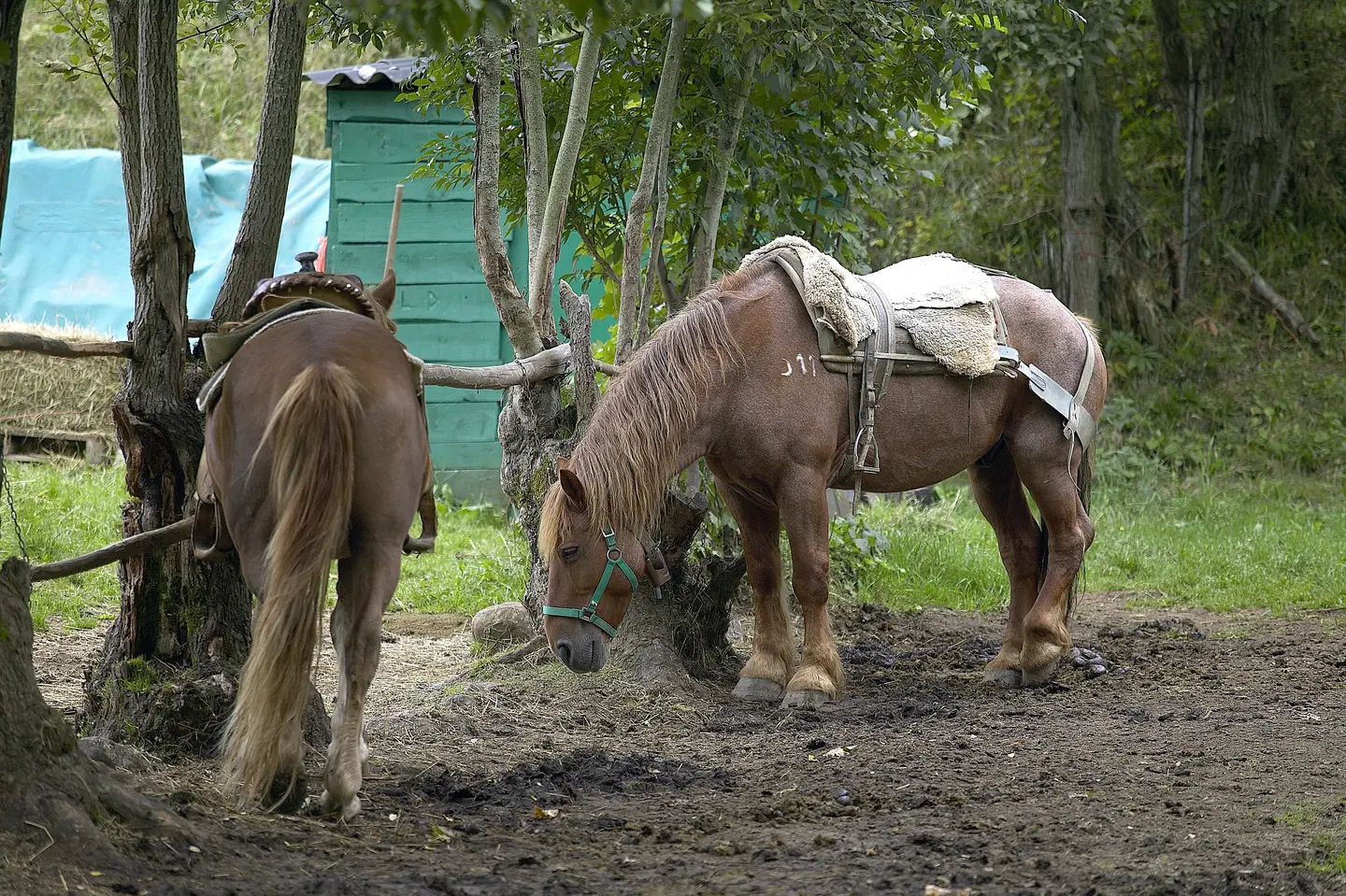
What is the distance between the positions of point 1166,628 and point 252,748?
486 centimetres

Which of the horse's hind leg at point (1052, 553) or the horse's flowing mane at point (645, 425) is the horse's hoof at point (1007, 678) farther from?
the horse's flowing mane at point (645, 425)

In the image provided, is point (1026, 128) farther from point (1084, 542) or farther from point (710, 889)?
point (710, 889)

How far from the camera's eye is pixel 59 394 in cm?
960

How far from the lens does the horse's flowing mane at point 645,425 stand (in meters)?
4.52

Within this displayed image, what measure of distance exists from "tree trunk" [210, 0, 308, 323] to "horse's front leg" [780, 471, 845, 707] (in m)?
2.09

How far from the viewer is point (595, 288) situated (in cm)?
1014

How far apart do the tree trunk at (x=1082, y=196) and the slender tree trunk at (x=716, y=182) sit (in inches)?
248

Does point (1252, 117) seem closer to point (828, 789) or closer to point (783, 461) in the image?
point (783, 461)

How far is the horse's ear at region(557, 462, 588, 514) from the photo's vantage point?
4430 millimetres

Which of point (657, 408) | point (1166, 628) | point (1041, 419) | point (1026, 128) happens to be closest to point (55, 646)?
point (657, 408)

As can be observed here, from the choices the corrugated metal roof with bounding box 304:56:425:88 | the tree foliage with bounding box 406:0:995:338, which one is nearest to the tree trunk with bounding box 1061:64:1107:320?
the tree foliage with bounding box 406:0:995:338

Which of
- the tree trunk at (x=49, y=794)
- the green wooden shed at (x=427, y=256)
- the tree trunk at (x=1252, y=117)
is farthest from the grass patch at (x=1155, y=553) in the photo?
the tree trunk at (x=49, y=794)

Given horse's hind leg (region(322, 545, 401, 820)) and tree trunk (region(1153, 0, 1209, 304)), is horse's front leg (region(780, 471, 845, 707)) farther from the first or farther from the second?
tree trunk (region(1153, 0, 1209, 304))

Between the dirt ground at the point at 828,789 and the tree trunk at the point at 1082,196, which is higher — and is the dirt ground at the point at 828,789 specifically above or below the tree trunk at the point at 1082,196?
below
